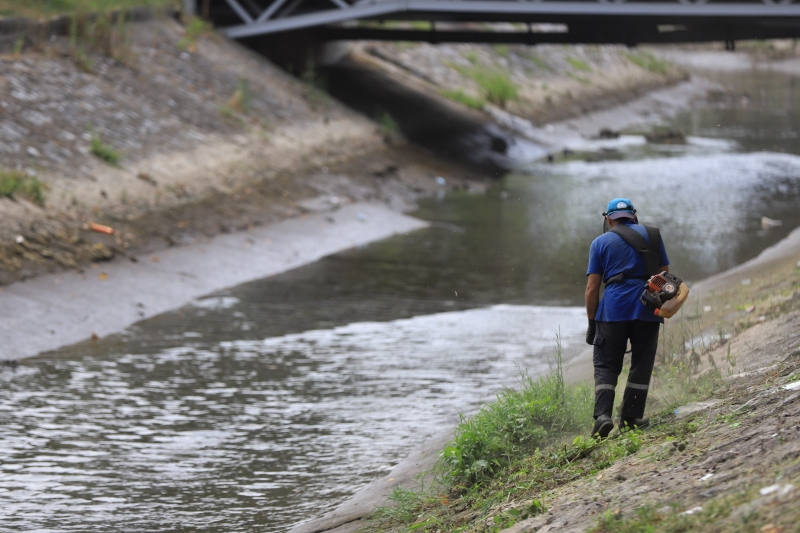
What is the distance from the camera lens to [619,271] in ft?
24.2

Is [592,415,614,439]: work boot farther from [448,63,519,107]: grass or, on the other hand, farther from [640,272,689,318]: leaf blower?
[448,63,519,107]: grass

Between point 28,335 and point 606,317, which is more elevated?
point 606,317

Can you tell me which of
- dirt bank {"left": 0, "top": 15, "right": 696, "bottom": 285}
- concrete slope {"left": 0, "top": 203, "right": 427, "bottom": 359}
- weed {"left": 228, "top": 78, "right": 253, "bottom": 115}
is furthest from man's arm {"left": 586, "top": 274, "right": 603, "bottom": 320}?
weed {"left": 228, "top": 78, "right": 253, "bottom": 115}

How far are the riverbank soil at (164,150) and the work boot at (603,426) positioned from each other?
977 cm

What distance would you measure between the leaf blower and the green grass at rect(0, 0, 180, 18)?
770 inches

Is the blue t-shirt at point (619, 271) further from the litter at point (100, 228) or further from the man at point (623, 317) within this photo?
the litter at point (100, 228)

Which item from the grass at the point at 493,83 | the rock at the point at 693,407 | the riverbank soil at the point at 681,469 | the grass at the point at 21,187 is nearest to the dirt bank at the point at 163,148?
the grass at the point at 21,187

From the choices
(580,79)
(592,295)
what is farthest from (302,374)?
(580,79)

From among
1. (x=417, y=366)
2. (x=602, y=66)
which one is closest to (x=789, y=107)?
(x=602, y=66)

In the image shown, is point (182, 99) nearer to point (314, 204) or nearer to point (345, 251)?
point (314, 204)

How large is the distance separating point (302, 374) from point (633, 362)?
5475 mm

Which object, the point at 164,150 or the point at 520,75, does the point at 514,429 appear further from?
the point at 520,75

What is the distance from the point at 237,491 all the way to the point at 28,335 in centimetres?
545

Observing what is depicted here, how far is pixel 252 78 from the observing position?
91.6 ft
